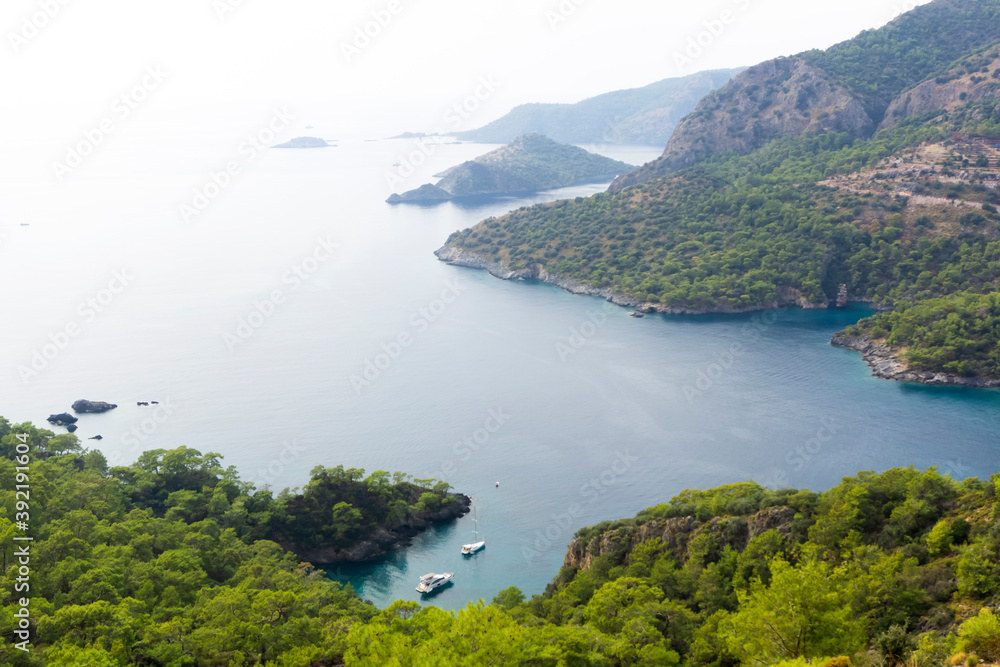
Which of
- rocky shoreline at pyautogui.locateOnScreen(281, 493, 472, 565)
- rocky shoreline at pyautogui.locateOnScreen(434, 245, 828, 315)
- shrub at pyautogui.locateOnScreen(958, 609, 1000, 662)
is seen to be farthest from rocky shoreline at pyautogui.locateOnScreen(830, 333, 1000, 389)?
shrub at pyautogui.locateOnScreen(958, 609, 1000, 662)

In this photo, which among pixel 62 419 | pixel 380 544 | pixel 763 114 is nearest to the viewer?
pixel 380 544

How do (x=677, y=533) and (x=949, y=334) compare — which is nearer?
(x=677, y=533)

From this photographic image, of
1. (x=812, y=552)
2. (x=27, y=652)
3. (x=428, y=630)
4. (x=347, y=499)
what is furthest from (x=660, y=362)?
(x=27, y=652)

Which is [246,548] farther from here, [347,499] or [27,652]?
[27,652]

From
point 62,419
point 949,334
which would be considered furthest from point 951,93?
point 62,419

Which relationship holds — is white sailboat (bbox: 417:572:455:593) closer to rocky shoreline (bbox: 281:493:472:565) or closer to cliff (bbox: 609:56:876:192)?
rocky shoreline (bbox: 281:493:472:565)

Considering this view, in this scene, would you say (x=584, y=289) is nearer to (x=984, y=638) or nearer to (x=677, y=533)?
(x=677, y=533)
